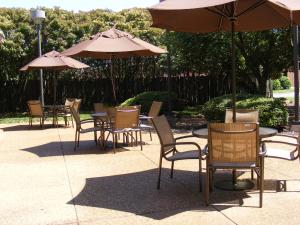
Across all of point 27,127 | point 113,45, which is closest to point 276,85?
point 27,127

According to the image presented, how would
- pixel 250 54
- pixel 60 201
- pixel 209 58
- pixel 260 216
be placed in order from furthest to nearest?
pixel 209 58 < pixel 250 54 < pixel 60 201 < pixel 260 216

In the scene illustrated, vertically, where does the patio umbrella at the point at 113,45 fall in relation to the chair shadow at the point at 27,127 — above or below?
above

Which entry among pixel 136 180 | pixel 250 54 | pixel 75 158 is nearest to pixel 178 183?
pixel 136 180

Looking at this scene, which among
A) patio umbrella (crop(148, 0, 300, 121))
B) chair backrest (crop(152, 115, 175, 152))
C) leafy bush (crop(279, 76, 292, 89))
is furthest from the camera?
leafy bush (crop(279, 76, 292, 89))

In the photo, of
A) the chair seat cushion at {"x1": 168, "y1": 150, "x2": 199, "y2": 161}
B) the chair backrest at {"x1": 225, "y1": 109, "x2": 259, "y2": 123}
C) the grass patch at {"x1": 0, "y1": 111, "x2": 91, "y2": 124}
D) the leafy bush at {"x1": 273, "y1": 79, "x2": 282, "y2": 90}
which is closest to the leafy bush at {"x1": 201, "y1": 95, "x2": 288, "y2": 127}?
the chair backrest at {"x1": 225, "y1": 109, "x2": 259, "y2": 123}

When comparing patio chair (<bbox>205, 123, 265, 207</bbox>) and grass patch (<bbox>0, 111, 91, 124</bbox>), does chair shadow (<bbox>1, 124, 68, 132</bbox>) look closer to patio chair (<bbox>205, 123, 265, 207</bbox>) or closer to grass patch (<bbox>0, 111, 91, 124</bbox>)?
grass patch (<bbox>0, 111, 91, 124</bbox>)

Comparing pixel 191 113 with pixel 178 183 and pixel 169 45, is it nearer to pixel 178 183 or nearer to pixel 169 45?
pixel 169 45

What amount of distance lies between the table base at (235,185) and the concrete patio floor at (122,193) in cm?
12

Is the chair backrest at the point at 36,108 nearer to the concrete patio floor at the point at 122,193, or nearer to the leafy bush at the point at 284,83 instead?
the concrete patio floor at the point at 122,193

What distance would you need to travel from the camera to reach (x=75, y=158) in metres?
8.59

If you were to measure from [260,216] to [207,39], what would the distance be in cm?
1034

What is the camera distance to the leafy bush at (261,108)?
34.4 ft

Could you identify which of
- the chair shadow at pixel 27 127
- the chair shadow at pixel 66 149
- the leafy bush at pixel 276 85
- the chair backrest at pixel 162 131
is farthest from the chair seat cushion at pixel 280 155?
the leafy bush at pixel 276 85

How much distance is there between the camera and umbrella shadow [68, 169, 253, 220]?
17.2ft
